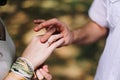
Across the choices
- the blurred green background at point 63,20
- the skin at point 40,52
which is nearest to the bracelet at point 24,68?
the skin at point 40,52

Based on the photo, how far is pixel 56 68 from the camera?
92.0 inches

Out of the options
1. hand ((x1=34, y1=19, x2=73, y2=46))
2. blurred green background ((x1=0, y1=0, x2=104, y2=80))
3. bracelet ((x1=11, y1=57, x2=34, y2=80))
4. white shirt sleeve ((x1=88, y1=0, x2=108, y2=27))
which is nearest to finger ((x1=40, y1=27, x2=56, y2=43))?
hand ((x1=34, y1=19, x2=73, y2=46))

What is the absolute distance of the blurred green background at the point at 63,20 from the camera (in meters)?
2.33

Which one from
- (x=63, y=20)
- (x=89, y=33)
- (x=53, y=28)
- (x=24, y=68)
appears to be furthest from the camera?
(x=63, y=20)

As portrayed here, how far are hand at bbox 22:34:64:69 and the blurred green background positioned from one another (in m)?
1.03

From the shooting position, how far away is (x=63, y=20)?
2.69 metres

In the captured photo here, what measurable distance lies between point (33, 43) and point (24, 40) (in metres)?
1.30

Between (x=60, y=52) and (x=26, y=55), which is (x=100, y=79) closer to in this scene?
(x=26, y=55)

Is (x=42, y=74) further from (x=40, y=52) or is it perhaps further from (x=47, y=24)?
(x=47, y=24)

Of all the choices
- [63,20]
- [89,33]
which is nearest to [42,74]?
[89,33]

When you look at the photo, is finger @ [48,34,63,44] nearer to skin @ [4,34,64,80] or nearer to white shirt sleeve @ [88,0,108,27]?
skin @ [4,34,64,80]

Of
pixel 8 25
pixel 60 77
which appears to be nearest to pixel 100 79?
pixel 60 77

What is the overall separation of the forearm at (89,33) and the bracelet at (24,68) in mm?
295

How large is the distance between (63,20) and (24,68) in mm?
1532
